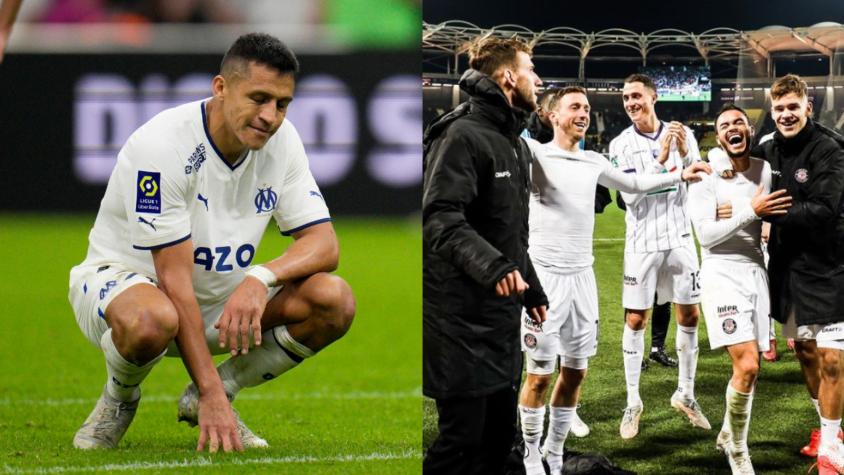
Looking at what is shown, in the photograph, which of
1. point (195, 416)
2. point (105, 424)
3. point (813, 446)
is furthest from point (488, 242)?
point (813, 446)

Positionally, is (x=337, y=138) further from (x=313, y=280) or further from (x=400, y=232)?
(x=313, y=280)

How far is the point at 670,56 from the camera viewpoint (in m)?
3.55

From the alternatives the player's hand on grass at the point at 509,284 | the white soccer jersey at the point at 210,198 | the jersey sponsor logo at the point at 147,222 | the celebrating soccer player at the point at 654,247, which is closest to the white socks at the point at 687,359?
the celebrating soccer player at the point at 654,247

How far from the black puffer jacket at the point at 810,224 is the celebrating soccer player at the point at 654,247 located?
1.01 feet

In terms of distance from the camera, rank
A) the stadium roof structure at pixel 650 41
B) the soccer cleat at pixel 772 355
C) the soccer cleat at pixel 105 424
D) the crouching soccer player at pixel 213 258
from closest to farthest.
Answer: the crouching soccer player at pixel 213 258
the soccer cleat at pixel 105 424
the stadium roof structure at pixel 650 41
the soccer cleat at pixel 772 355

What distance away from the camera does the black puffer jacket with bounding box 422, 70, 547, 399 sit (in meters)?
2.83

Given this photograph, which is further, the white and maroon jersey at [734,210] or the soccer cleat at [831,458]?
the white and maroon jersey at [734,210]

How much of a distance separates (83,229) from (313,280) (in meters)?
9.06

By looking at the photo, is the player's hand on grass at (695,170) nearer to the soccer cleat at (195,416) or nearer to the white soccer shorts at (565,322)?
the white soccer shorts at (565,322)

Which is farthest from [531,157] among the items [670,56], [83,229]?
[83,229]

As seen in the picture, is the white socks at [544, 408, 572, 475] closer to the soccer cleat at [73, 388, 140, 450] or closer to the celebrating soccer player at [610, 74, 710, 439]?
the celebrating soccer player at [610, 74, 710, 439]

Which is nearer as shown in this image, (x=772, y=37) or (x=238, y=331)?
(x=238, y=331)

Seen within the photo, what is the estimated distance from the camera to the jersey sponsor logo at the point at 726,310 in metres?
3.34

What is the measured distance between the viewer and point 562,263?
11.1 feet
